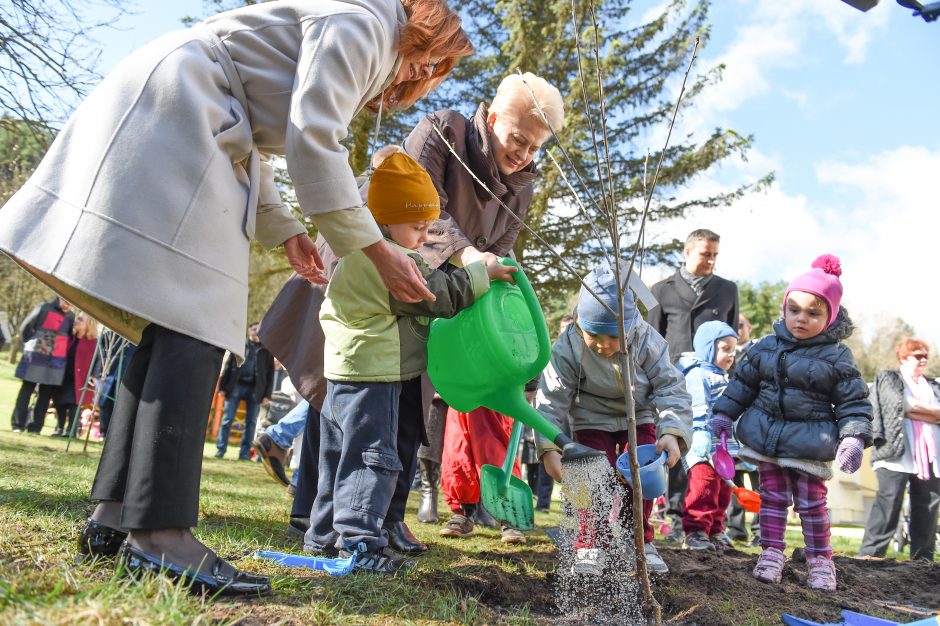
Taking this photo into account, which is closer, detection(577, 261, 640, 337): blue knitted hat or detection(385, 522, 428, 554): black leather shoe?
detection(385, 522, 428, 554): black leather shoe

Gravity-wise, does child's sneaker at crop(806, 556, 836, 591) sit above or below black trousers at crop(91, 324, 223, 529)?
below

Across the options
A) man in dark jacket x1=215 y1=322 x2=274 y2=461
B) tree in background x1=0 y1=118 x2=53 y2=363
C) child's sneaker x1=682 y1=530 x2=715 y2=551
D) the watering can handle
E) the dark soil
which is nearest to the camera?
the dark soil

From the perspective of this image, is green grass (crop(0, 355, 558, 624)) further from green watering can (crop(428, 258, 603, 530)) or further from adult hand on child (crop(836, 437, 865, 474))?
adult hand on child (crop(836, 437, 865, 474))

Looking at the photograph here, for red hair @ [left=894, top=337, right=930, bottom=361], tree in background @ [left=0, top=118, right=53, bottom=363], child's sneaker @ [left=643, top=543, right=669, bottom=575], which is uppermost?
tree in background @ [left=0, top=118, right=53, bottom=363]

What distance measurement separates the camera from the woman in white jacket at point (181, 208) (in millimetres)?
1587

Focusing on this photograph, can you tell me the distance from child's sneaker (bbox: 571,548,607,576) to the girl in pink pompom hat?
0.96 metres

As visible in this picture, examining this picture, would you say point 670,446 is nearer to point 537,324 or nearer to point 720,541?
point 537,324

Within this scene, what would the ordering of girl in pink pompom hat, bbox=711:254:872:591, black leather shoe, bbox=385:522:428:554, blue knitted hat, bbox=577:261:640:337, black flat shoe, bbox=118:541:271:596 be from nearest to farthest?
black flat shoe, bbox=118:541:271:596, black leather shoe, bbox=385:522:428:554, blue knitted hat, bbox=577:261:640:337, girl in pink pompom hat, bbox=711:254:872:591

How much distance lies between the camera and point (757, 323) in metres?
43.7

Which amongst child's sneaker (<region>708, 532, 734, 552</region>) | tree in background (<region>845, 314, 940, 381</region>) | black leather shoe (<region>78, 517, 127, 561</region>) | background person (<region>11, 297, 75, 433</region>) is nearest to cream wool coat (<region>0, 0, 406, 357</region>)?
black leather shoe (<region>78, 517, 127, 561</region>)

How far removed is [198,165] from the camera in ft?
5.43

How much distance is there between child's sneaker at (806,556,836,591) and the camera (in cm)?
305

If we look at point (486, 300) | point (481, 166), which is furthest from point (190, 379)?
point (481, 166)

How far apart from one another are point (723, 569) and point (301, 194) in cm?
243
